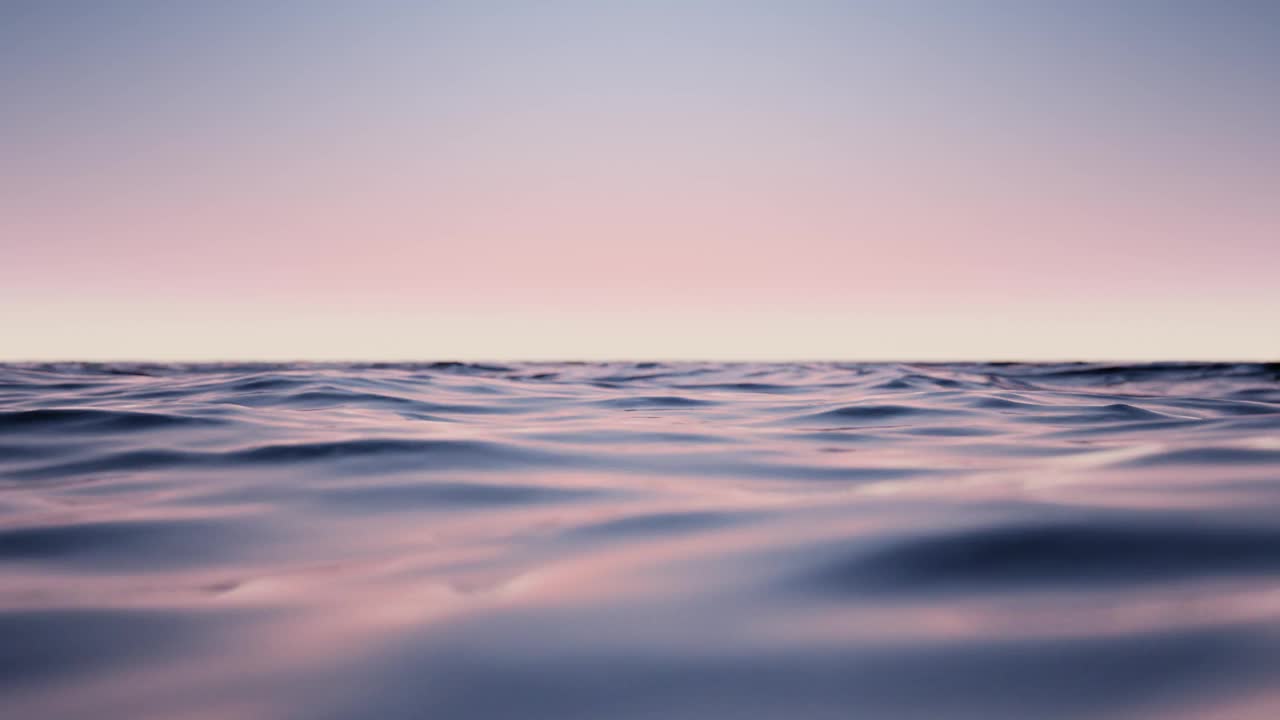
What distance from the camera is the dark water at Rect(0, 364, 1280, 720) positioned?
4.25ft

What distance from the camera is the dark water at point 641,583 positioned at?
1.29 metres

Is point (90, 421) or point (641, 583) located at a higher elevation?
point (90, 421)

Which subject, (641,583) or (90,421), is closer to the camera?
(641,583)

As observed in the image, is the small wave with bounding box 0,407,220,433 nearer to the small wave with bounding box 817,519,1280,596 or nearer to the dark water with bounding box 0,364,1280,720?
the dark water with bounding box 0,364,1280,720

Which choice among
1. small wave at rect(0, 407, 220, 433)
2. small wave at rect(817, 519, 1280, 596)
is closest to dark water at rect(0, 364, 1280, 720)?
small wave at rect(817, 519, 1280, 596)

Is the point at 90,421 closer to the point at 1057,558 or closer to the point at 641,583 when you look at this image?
the point at 641,583

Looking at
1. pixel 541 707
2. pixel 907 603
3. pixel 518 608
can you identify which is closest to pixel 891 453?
pixel 907 603

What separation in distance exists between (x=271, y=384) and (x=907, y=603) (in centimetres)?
1044

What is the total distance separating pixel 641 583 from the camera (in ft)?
6.33

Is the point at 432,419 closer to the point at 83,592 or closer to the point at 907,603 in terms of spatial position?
the point at 83,592

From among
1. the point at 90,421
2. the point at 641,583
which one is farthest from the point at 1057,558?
the point at 90,421

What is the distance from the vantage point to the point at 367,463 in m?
3.83

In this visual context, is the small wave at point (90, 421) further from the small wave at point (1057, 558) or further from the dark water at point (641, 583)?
the small wave at point (1057, 558)

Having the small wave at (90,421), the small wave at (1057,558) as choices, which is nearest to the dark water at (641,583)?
the small wave at (1057,558)
